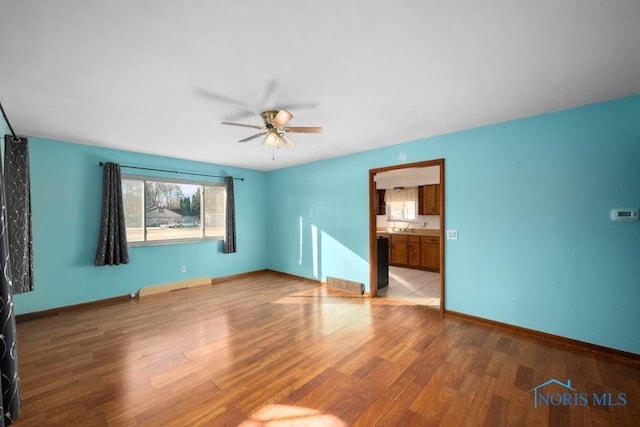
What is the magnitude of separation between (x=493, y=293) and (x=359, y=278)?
6.70ft

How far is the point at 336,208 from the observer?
498cm

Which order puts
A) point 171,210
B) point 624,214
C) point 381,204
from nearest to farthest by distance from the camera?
1. point 624,214
2. point 171,210
3. point 381,204

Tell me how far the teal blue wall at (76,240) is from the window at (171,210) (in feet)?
0.72

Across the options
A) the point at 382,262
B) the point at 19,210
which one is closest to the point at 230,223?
the point at 19,210

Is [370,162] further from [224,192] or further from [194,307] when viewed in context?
[194,307]

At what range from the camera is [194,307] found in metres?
3.93

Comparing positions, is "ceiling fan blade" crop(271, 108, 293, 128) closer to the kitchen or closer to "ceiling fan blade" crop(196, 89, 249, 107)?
"ceiling fan blade" crop(196, 89, 249, 107)

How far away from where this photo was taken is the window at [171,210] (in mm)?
4441

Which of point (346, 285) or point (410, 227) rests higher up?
point (410, 227)

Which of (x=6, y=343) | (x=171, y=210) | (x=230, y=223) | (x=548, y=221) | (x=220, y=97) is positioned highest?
(x=220, y=97)

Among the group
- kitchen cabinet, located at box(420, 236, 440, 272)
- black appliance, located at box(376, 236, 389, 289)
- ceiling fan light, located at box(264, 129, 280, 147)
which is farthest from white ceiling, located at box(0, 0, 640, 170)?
kitchen cabinet, located at box(420, 236, 440, 272)

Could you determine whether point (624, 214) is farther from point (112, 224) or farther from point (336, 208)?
point (112, 224)

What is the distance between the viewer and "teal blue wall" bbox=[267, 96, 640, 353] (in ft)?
8.15

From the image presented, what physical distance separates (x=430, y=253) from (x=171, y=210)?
228 inches
